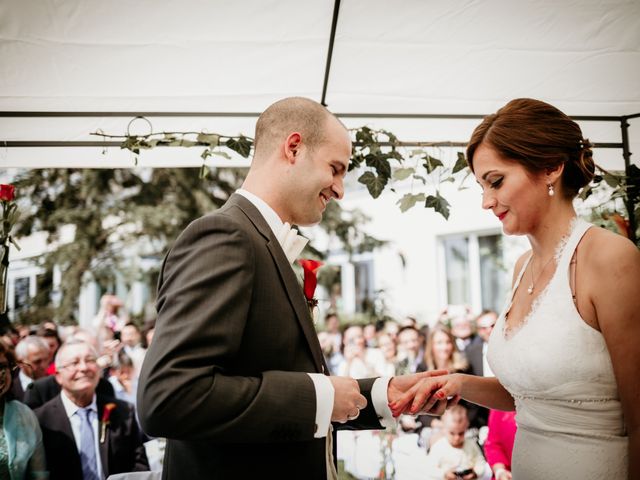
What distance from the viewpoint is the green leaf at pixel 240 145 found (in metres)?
4.04

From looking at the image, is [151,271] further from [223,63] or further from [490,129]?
[490,129]

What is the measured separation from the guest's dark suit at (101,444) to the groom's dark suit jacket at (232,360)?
10.1 ft

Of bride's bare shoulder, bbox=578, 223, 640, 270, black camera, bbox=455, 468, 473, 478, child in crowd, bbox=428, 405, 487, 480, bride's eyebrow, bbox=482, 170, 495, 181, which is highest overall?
bride's eyebrow, bbox=482, 170, 495, 181

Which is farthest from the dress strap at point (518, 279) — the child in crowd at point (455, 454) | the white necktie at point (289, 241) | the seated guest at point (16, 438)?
the seated guest at point (16, 438)

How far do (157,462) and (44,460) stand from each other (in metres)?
1.07

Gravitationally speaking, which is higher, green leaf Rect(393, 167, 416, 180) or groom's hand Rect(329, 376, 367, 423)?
green leaf Rect(393, 167, 416, 180)

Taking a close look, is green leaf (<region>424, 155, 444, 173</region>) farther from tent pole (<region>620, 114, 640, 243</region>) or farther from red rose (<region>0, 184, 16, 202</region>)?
red rose (<region>0, 184, 16, 202</region>)

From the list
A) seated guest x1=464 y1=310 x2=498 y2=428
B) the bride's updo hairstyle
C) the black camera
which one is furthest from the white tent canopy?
seated guest x1=464 y1=310 x2=498 y2=428

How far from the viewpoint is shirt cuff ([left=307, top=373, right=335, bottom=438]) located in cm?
172

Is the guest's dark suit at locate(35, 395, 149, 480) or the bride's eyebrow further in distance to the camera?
the guest's dark suit at locate(35, 395, 149, 480)

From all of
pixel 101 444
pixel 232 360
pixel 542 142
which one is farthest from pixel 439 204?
pixel 101 444

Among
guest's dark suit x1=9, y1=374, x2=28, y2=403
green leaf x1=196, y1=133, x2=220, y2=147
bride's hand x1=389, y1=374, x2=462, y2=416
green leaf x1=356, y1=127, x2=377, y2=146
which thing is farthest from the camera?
guest's dark suit x1=9, y1=374, x2=28, y2=403

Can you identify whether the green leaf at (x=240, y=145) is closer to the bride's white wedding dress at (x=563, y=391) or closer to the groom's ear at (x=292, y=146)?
the groom's ear at (x=292, y=146)

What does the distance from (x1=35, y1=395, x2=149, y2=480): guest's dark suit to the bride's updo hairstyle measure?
3942mm
